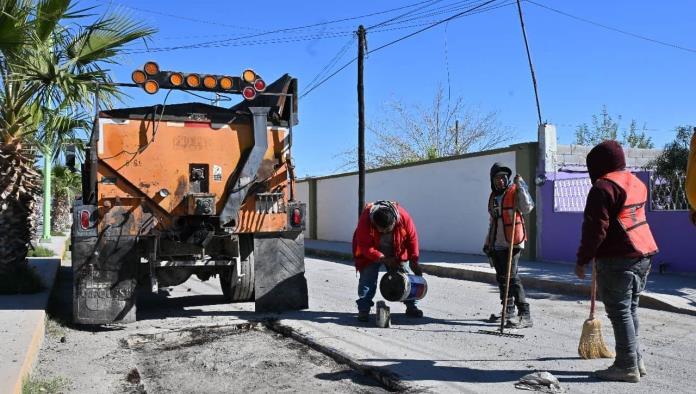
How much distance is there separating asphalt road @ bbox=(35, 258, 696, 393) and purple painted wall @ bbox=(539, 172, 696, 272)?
3246 millimetres

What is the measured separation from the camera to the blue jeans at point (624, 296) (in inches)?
196

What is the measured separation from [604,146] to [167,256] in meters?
5.23

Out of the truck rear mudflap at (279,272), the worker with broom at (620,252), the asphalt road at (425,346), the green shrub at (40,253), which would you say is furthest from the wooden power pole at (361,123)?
the worker with broom at (620,252)

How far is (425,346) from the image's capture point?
6.40m

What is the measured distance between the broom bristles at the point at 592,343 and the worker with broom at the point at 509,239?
1.40 m

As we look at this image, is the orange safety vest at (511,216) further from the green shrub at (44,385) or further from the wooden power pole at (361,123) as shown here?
the wooden power pole at (361,123)

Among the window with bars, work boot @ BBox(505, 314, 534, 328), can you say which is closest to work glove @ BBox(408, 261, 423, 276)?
work boot @ BBox(505, 314, 534, 328)

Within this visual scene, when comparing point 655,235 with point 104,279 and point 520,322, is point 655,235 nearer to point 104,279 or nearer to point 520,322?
point 520,322

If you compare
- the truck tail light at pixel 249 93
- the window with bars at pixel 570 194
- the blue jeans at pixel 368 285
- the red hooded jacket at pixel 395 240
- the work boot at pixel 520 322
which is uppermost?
the truck tail light at pixel 249 93

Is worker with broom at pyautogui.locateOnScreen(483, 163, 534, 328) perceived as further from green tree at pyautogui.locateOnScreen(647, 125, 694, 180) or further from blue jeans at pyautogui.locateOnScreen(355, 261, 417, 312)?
green tree at pyautogui.locateOnScreen(647, 125, 694, 180)

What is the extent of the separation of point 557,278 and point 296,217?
207 inches

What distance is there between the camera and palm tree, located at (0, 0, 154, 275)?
8.33m

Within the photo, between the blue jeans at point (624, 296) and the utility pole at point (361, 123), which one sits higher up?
the utility pole at point (361, 123)

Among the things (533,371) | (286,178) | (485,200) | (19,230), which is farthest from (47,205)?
(533,371)
